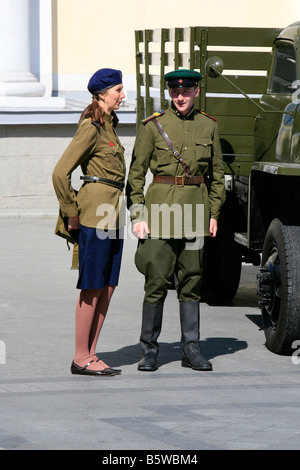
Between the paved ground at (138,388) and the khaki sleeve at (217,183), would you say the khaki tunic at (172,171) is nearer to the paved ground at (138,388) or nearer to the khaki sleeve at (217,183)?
the khaki sleeve at (217,183)

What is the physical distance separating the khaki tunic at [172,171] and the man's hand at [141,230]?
3 centimetres

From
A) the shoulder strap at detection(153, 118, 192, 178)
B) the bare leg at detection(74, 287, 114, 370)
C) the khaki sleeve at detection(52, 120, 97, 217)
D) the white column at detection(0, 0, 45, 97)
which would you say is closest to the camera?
the khaki sleeve at detection(52, 120, 97, 217)

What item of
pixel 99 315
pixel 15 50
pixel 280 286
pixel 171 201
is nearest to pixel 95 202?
pixel 171 201

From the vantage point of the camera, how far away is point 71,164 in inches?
241

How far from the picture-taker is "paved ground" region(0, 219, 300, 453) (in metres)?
5.11

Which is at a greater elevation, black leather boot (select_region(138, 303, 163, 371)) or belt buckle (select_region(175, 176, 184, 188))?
belt buckle (select_region(175, 176, 184, 188))

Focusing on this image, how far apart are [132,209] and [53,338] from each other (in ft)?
4.86

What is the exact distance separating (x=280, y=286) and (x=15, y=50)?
35.5ft

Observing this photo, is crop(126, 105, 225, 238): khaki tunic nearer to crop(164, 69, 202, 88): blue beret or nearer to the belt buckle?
the belt buckle

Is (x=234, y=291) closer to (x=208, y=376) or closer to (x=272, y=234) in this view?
(x=272, y=234)

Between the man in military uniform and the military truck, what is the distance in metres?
0.61

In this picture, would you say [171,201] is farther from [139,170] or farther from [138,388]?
[138,388]

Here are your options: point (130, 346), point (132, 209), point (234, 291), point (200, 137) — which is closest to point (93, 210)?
point (132, 209)

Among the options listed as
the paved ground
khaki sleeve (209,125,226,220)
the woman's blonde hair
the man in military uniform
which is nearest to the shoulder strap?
the man in military uniform
